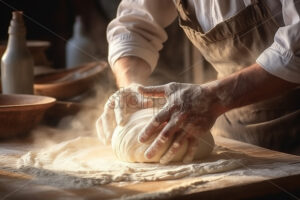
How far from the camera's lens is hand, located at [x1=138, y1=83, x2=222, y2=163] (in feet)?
4.95

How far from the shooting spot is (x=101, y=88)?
9.17 feet

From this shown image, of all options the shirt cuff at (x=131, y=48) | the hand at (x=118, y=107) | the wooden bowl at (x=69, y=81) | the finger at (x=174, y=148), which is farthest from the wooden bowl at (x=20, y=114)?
the finger at (x=174, y=148)

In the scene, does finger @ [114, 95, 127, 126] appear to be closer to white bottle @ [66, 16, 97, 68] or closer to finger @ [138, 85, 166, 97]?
finger @ [138, 85, 166, 97]

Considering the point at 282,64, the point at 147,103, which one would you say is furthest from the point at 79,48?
the point at 282,64

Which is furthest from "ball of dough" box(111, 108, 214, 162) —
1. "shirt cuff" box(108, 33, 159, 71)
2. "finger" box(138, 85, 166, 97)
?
"shirt cuff" box(108, 33, 159, 71)

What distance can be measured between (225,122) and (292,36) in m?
0.76

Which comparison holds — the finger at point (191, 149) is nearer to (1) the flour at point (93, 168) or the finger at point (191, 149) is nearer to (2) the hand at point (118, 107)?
(1) the flour at point (93, 168)

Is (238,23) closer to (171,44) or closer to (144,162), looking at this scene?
(144,162)

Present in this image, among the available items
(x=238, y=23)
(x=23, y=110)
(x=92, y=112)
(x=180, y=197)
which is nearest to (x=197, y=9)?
(x=238, y=23)

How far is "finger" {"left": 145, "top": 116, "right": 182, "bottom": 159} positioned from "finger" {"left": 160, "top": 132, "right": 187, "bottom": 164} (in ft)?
0.10

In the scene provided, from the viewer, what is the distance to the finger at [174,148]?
1518 mm

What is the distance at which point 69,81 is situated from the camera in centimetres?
265

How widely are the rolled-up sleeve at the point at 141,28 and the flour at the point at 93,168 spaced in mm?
567

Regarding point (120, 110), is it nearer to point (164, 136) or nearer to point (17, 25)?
point (164, 136)
